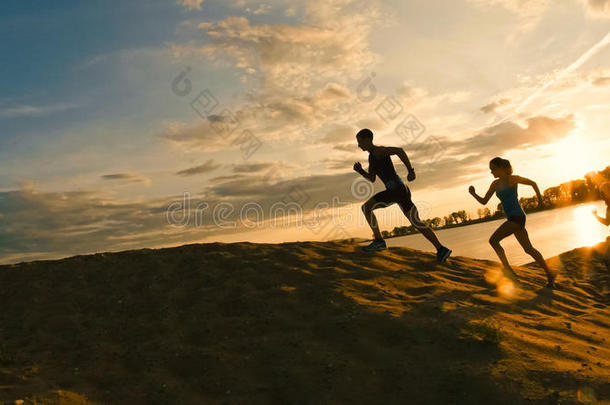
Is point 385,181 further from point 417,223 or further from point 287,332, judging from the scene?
point 287,332

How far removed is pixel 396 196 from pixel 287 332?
4.07 meters

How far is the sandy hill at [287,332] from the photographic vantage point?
408cm

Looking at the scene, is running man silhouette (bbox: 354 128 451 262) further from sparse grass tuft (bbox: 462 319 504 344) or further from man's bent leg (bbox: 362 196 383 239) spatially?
sparse grass tuft (bbox: 462 319 504 344)

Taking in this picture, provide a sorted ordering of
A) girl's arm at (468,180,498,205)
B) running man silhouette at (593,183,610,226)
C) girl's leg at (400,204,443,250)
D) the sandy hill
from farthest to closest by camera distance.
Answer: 1. girl's leg at (400,204,443,250)
2. girl's arm at (468,180,498,205)
3. running man silhouette at (593,183,610,226)
4. the sandy hill

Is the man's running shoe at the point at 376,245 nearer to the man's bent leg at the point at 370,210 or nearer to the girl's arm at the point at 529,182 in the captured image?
the man's bent leg at the point at 370,210

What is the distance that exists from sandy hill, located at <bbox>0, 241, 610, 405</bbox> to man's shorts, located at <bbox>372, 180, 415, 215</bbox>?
1.25 m

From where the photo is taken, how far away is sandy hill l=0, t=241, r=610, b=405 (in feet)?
13.4

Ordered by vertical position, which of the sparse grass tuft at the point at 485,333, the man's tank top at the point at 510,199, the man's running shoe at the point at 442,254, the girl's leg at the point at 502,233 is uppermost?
the man's tank top at the point at 510,199

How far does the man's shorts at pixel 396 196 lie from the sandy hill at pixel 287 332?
4.09 feet

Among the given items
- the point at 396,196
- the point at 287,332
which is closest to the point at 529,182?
the point at 396,196

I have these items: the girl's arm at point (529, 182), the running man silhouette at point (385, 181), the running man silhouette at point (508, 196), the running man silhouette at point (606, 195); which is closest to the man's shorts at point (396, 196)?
the running man silhouette at point (385, 181)

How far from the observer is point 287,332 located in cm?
522

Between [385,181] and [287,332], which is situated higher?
[385,181]

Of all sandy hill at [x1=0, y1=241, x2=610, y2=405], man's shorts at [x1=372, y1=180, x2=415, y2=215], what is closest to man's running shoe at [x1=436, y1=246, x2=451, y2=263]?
sandy hill at [x1=0, y1=241, x2=610, y2=405]
